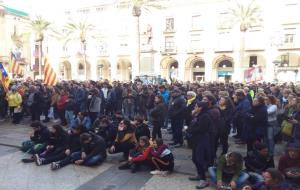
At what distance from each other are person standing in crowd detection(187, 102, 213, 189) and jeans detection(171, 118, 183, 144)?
2521mm

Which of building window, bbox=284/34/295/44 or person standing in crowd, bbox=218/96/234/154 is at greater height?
building window, bbox=284/34/295/44

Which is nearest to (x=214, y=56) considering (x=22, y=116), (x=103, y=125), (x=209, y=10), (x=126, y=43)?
(x=209, y=10)

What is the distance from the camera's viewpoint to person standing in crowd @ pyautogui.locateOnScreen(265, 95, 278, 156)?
7235 mm

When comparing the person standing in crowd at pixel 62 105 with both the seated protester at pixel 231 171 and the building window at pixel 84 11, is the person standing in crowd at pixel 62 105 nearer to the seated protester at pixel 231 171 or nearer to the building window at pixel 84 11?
the seated protester at pixel 231 171

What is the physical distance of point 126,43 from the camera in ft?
157

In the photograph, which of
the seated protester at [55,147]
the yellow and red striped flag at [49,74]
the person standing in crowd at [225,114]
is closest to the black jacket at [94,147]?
the seated protester at [55,147]

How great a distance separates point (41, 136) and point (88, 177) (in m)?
2.26

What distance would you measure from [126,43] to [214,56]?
45.6ft

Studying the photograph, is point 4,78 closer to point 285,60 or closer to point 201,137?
point 201,137

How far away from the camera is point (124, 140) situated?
7.66m

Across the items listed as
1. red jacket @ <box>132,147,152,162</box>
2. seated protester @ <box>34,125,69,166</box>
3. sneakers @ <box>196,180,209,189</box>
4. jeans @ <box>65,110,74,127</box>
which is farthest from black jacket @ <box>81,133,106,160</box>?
jeans @ <box>65,110,74,127</box>

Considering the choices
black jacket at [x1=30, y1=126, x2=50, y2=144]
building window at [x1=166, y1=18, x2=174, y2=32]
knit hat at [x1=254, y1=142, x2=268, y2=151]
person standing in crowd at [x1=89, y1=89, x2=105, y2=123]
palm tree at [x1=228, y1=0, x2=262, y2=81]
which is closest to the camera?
knit hat at [x1=254, y1=142, x2=268, y2=151]

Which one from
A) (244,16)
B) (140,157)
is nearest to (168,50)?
(244,16)

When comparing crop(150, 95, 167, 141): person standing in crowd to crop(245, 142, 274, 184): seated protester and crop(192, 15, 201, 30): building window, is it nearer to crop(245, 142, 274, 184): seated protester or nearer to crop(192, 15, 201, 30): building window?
crop(245, 142, 274, 184): seated protester
